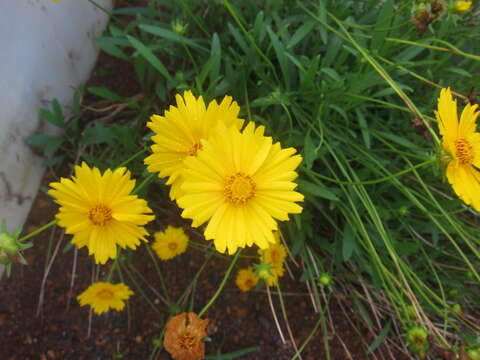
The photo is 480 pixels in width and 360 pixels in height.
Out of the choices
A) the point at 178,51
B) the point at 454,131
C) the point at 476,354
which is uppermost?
the point at 178,51

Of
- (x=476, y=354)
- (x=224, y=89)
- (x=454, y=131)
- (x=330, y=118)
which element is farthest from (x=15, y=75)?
(x=476, y=354)

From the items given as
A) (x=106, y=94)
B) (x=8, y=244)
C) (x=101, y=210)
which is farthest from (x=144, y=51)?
(x=8, y=244)

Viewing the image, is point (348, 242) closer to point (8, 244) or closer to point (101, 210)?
point (101, 210)

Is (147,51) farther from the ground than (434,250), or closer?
farther from the ground

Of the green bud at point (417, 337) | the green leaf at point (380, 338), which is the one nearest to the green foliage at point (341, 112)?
the green leaf at point (380, 338)

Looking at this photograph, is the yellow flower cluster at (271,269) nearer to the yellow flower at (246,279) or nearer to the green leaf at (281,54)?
the yellow flower at (246,279)

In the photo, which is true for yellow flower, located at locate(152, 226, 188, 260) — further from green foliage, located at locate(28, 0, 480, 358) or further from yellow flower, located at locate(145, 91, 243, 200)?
yellow flower, located at locate(145, 91, 243, 200)

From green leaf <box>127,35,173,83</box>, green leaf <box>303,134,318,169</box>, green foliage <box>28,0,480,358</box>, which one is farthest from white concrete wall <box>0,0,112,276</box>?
green leaf <box>303,134,318,169</box>

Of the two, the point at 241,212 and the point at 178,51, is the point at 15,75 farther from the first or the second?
the point at 241,212
